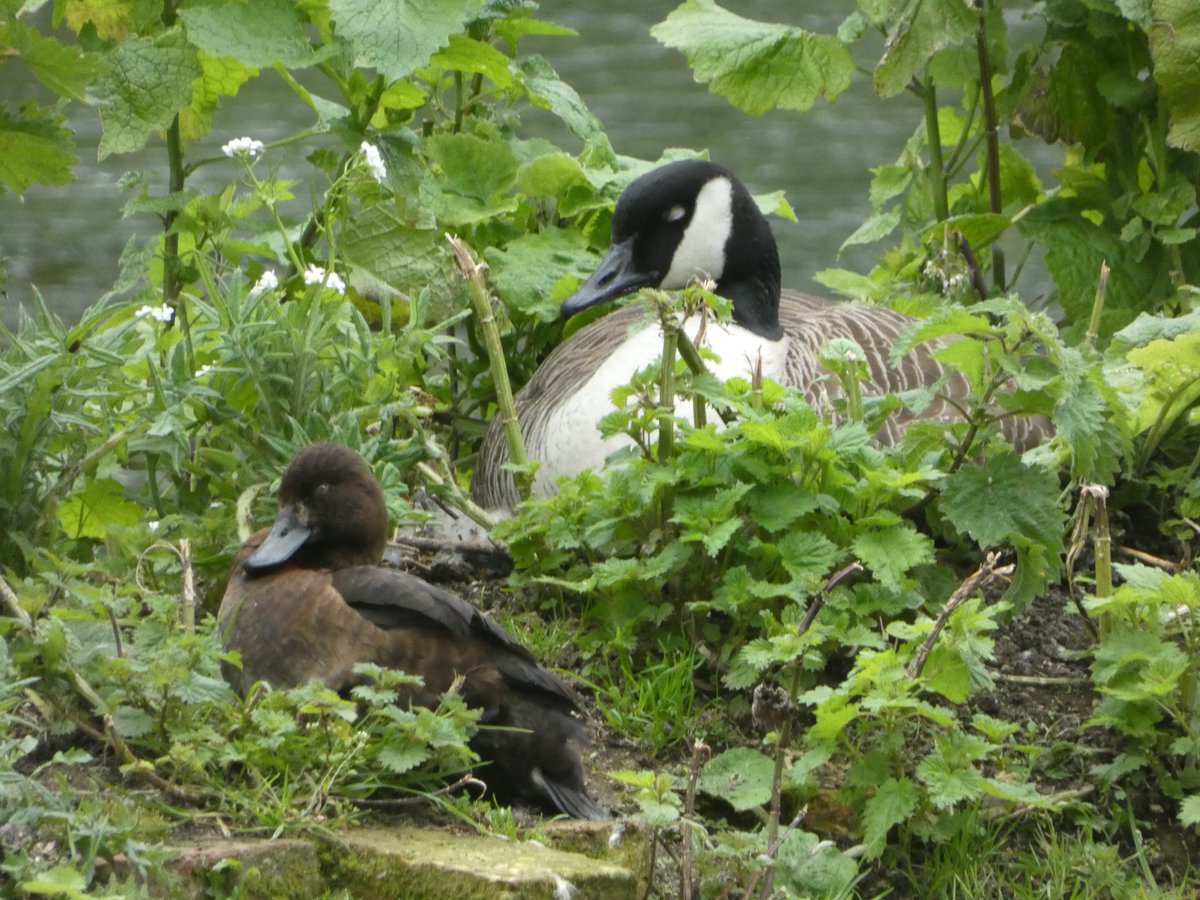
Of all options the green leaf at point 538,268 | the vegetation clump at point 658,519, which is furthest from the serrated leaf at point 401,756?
the green leaf at point 538,268

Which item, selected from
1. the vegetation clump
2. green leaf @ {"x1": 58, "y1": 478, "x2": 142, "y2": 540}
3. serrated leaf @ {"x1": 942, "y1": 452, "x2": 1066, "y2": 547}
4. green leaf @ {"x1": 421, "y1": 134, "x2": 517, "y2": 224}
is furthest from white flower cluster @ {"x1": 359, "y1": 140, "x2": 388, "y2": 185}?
serrated leaf @ {"x1": 942, "y1": 452, "x2": 1066, "y2": 547}

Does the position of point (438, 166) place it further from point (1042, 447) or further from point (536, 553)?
point (1042, 447)

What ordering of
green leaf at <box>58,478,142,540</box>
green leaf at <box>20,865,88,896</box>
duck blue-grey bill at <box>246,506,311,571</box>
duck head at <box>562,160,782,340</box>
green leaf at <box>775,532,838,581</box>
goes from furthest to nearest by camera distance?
duck head at <box>562,160,782,340</box> < green leaf at <box>58,478,142,540</box> < green leaf at <box>775,532,838,581</box> < duck blue-grey bill at <box>246,506,311,571</box> < green leaf at <box>20,865,88,896</box>

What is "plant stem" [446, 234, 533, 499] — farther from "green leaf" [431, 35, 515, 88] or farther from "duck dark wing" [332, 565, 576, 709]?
"duck dark wing" [332, 565, 576, 709]

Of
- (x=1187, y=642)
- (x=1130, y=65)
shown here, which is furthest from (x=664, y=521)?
(x=1130, y=65)

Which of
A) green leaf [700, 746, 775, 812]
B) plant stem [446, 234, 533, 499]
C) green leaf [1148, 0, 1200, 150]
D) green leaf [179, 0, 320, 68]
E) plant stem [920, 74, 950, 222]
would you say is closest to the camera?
green leaf [700, 746, 775, 812]

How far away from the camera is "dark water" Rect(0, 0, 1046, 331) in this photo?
980 centimetres

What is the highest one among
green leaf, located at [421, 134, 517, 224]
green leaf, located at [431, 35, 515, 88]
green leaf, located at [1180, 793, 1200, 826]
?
green leaf, located at [431, 35, 515, 88]

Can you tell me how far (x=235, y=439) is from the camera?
379cm

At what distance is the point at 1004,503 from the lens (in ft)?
11.7

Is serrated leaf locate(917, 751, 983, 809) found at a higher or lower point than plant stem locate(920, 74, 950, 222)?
lower

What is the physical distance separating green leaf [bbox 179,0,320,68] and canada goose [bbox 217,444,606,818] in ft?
4.69

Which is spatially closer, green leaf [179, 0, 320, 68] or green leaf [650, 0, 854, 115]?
green leaf [179, 0, 320, 68]

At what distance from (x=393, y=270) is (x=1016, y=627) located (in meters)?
1.76
